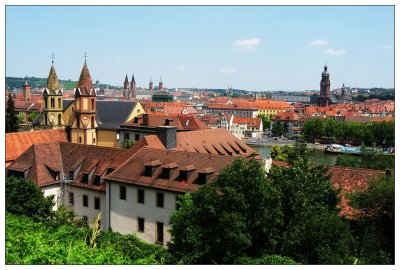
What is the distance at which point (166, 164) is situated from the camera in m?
22.7

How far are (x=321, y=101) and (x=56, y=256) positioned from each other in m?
156

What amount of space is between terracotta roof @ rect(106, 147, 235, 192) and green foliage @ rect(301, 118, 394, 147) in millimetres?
65644

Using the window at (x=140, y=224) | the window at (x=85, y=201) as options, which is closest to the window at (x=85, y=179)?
the window at (x=85, y=201)

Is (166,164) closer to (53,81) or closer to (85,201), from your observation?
(85,201)

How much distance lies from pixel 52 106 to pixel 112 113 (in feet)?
29.9

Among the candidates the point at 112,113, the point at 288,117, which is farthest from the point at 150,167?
the point at 288,117

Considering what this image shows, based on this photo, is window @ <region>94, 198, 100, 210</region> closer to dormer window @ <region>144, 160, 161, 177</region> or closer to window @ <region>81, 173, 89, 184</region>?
window @ <region>81, 173, 89, 184</region>

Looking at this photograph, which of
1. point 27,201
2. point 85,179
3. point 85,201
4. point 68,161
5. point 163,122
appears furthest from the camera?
point 163,122

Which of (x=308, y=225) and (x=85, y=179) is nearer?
(x=308, y=225)

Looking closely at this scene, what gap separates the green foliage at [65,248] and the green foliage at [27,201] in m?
1.14

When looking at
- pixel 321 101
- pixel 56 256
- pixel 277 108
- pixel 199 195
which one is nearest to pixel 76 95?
pixel 199 195

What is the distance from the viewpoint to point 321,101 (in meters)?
161

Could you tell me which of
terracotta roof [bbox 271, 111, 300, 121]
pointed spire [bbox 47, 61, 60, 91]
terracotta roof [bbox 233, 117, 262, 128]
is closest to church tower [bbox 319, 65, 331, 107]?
terracotta roof [bbox 271, 111, 300, 121]

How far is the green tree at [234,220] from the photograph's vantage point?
14.0m
